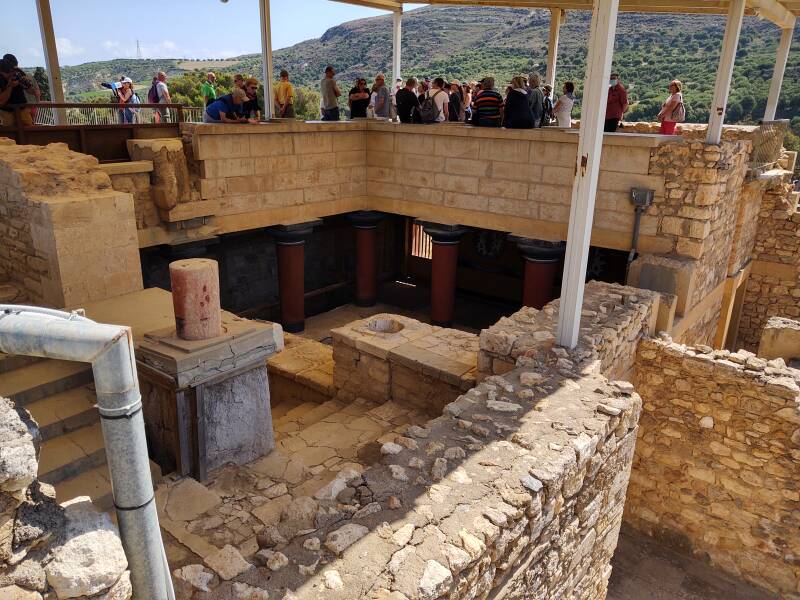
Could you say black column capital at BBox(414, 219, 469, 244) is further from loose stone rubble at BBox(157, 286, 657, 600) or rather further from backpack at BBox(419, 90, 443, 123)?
loose stone rubble at BBox(157, 286, 657, 600)

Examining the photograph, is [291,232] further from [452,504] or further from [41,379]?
[452,504]

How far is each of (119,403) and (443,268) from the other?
9172mm

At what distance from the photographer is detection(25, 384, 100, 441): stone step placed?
15.9 ft

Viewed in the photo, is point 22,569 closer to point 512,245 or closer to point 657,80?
point 512,245

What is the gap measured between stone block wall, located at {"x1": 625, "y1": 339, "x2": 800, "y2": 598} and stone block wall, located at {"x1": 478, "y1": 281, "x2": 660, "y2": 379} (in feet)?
1.59

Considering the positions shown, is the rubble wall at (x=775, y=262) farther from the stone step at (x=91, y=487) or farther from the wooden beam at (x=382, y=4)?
the stone step at (x=91, y=487)

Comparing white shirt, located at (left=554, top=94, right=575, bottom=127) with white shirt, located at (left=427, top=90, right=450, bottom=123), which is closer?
white shirt, located at (left=554, top=94, right=575, bottom=127)

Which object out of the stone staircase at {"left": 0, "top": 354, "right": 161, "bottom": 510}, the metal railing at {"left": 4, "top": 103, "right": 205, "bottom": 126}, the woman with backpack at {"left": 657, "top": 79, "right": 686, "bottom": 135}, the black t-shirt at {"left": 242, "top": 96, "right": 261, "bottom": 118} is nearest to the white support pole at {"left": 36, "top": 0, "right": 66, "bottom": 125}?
the metal railing at {"left": 4, "top": 103, "right": 205, "bottom": 126}

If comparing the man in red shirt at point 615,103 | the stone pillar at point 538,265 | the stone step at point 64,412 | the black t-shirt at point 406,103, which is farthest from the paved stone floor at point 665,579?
the black t-shirt at point 406,103

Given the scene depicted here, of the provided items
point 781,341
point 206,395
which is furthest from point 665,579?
point 206,395

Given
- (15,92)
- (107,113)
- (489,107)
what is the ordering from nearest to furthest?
(15,92) → (107,113) → (489,107)

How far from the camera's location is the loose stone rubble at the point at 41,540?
185 cm

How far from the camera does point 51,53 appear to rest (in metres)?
→ 8.10

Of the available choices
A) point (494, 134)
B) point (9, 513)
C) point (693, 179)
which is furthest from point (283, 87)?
point (9, 513)
